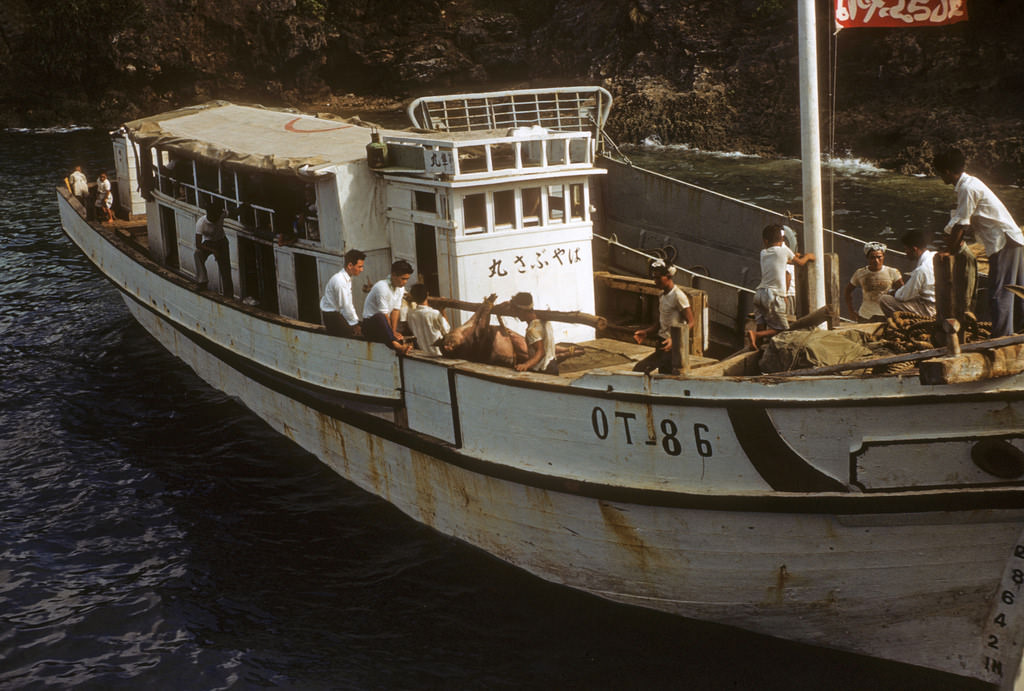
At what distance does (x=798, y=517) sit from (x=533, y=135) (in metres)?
5.46

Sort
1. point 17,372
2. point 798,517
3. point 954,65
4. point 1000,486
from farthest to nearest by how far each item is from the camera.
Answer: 1. point 954,65
2. point 17,372
3. point 798,517
4. point 1000,486

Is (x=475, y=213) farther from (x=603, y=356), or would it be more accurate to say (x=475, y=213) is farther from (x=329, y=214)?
(x=603, y=356)

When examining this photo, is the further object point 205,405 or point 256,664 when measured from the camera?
point 205,405

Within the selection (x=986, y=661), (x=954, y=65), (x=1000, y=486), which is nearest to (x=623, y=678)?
(x=986, y=661)

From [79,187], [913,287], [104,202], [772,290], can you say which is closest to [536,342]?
[772,290]

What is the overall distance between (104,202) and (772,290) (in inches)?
604

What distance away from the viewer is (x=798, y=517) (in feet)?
28.8

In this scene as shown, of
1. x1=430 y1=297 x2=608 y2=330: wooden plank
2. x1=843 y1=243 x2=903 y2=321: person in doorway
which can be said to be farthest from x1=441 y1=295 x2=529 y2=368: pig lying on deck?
x1=843 y1=243 x2=903 y2=321: person in doorway

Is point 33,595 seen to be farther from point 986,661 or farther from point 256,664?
point 986,661

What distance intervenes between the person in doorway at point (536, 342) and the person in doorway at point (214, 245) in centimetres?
616

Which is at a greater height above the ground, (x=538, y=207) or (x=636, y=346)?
(x=538, y=207)

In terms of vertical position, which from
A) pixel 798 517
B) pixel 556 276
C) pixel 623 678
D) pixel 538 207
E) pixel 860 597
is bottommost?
pixel 623 678

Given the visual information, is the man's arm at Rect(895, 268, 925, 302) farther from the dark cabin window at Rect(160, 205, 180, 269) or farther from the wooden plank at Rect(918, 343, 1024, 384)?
the dark cabin window at Rect(160, 205, 180, 269)

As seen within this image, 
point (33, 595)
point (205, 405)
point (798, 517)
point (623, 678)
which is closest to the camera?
point (798, 517)
